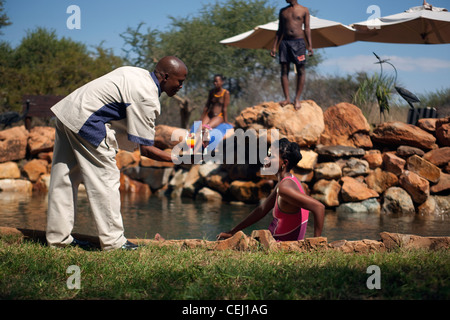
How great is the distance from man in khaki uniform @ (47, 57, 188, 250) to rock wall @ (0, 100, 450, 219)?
19.7ft

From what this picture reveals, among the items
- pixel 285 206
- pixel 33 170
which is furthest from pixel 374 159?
pixel 33 170

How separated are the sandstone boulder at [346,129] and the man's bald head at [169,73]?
694 centimetres

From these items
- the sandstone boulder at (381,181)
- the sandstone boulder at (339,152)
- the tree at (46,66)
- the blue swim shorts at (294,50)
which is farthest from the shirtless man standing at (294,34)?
the tree at (46,66)

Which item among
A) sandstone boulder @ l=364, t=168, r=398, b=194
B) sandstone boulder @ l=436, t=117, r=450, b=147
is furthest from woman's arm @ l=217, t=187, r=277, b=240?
sandstone boulder @ l=436, t=117, r=450, b=147

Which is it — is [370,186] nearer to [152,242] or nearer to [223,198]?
[223,198]

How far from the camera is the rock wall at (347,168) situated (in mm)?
9219

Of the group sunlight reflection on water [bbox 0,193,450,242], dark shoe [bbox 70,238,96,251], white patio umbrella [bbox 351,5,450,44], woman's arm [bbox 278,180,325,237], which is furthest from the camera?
white patio umbrella [bbox 351,5,450,44]

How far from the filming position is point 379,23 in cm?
1229

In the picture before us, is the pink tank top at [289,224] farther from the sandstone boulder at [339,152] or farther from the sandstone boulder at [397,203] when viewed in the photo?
the sandstone boulder at [339,152]

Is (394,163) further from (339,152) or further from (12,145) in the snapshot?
(12,145)

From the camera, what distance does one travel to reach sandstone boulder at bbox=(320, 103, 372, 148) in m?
10.5

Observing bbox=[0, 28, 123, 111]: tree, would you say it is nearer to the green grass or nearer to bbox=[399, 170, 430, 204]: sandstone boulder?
bbox=[399, 170, 430, 204]: sandstone boulder

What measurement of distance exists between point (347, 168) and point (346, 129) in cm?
111
